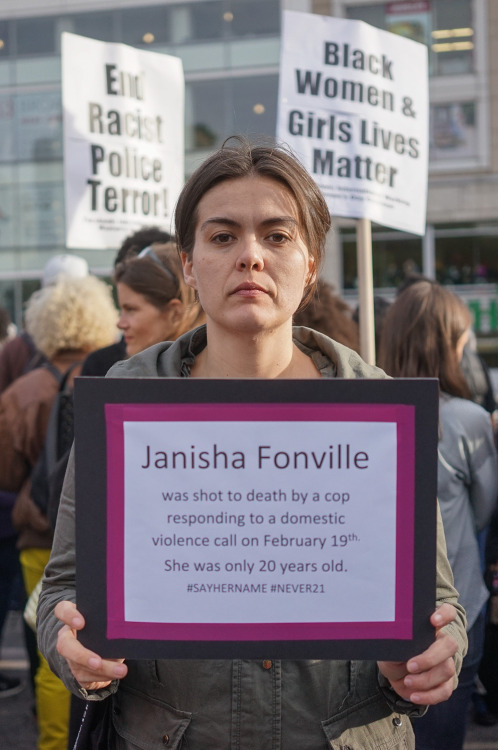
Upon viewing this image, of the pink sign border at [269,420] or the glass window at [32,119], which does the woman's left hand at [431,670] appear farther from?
the glass window at [32,119]

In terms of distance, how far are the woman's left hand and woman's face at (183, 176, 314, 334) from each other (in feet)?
1.96

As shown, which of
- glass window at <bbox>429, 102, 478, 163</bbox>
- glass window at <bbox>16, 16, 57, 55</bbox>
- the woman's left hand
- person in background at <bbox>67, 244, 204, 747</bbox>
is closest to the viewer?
the woman's left hand

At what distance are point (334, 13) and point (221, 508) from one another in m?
20.6

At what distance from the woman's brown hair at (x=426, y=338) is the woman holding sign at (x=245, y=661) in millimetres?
1426

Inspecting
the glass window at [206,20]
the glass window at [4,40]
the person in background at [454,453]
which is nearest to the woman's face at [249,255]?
the person in background at [454,453]

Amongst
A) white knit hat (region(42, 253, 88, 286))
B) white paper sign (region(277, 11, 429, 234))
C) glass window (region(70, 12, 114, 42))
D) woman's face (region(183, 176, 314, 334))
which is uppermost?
glass window (region(70, 12, 114, 42))

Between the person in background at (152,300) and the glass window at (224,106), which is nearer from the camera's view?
the person in background at (152,300)

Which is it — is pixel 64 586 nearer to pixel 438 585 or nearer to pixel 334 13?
pixel 438 585

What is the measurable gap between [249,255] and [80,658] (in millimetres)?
735

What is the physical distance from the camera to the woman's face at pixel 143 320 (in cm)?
336

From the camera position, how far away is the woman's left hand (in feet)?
4.60

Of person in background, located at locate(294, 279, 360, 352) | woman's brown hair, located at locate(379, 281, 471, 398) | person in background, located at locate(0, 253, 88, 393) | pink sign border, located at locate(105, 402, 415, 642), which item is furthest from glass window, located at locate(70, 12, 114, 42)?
pink sign border, located at locate(105, 402, 415, 642)

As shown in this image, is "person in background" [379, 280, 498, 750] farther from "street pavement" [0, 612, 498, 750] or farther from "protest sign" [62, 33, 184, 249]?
"protest sign" [62, 33, 184, 249]

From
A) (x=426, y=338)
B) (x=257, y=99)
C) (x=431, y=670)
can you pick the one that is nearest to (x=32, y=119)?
(x=257, y=99)
